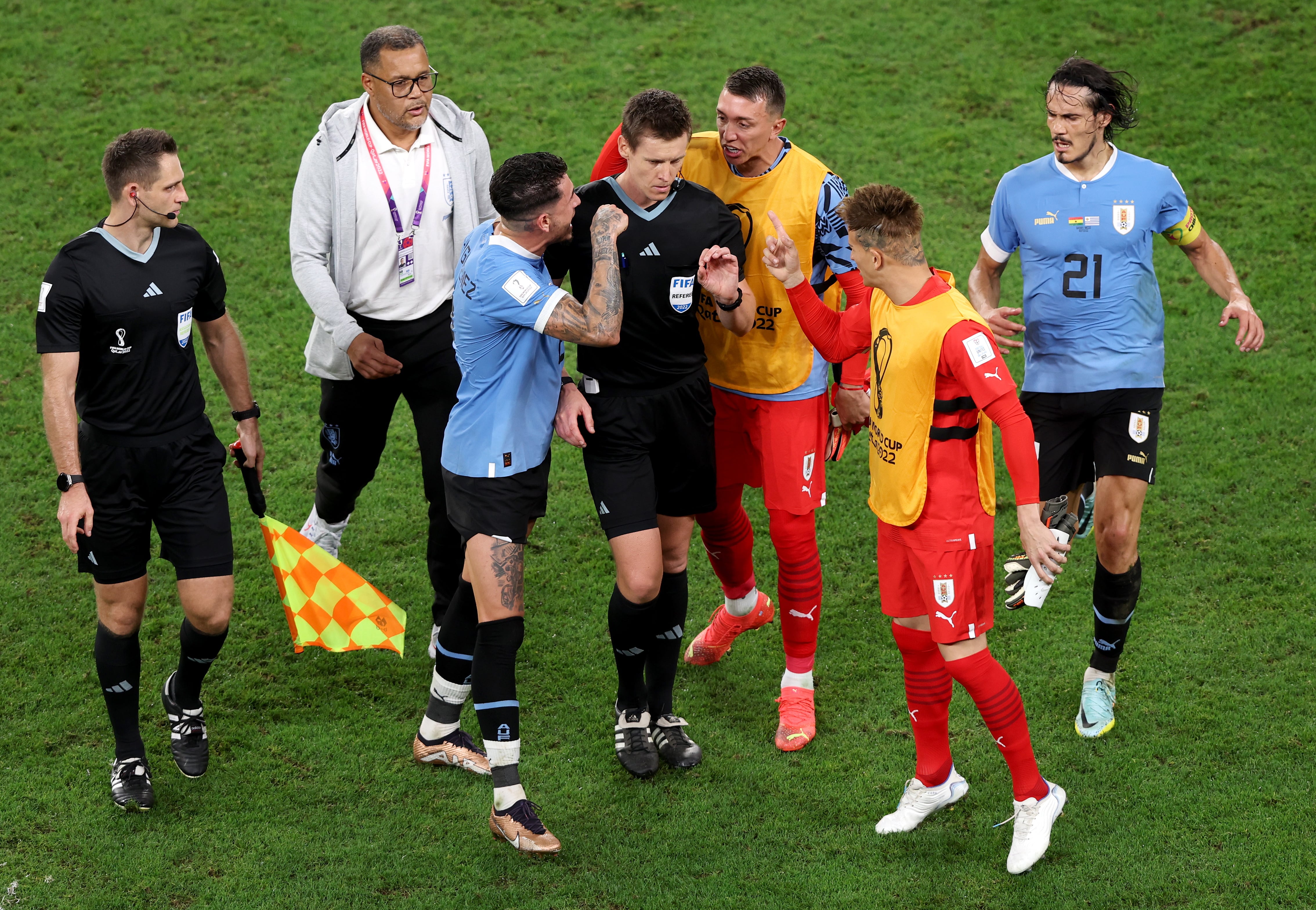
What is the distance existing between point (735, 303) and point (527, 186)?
35.2 inches

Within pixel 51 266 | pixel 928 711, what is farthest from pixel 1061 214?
pixel 51 266

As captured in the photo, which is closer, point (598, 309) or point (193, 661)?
point (598, 309)

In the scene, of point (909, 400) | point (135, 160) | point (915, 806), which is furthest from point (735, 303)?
point (135, 160)

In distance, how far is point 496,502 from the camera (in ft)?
15.4

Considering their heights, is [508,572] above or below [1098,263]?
below

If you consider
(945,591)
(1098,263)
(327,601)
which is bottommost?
(327,601)

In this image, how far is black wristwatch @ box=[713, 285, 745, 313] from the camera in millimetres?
4758

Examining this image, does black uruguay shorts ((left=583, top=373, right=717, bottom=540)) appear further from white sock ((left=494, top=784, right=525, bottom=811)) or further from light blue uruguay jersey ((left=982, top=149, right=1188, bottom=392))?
light blue uruguay jersey ((left=982, top=149, right=1188, bottom=392))

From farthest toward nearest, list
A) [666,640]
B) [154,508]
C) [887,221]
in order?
[666,640]
[154,508]
[887,221]

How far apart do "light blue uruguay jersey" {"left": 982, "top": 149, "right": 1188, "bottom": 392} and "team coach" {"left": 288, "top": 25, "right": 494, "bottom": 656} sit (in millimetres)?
2315

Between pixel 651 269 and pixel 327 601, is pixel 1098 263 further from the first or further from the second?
pixel 327 601

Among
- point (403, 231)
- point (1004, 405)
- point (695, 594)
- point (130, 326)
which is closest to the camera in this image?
point (1004, 405)

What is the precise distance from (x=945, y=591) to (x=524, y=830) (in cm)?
172

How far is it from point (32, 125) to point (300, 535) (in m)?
6.24
